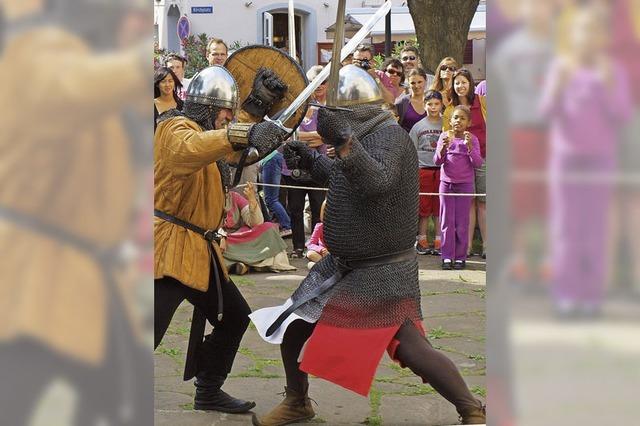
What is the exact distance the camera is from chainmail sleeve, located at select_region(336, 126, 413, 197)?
363cm

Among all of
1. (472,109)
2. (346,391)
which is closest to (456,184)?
(472,109)

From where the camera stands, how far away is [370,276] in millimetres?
3881

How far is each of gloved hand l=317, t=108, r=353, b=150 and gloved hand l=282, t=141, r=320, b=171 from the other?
0.51 m

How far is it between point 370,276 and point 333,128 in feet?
1.90

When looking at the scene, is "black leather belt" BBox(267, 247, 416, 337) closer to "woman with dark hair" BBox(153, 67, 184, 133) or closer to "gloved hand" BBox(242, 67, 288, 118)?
"gloved hand" BBox(242, 67, 288, 118)

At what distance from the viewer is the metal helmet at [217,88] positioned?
13.3ft

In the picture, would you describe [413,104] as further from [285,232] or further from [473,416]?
[473,416]

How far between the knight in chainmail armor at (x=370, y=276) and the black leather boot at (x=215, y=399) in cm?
55

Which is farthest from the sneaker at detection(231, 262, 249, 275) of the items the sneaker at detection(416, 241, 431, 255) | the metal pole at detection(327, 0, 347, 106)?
the metal pole at detection(327, 0, 347, 106)

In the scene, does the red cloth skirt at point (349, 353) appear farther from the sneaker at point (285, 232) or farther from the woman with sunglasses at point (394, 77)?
the sneaker at point (285, 232)

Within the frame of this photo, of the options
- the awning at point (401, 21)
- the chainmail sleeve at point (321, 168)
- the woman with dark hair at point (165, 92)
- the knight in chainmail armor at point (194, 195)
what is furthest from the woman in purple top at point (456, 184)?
the awning at point (401, 21)
